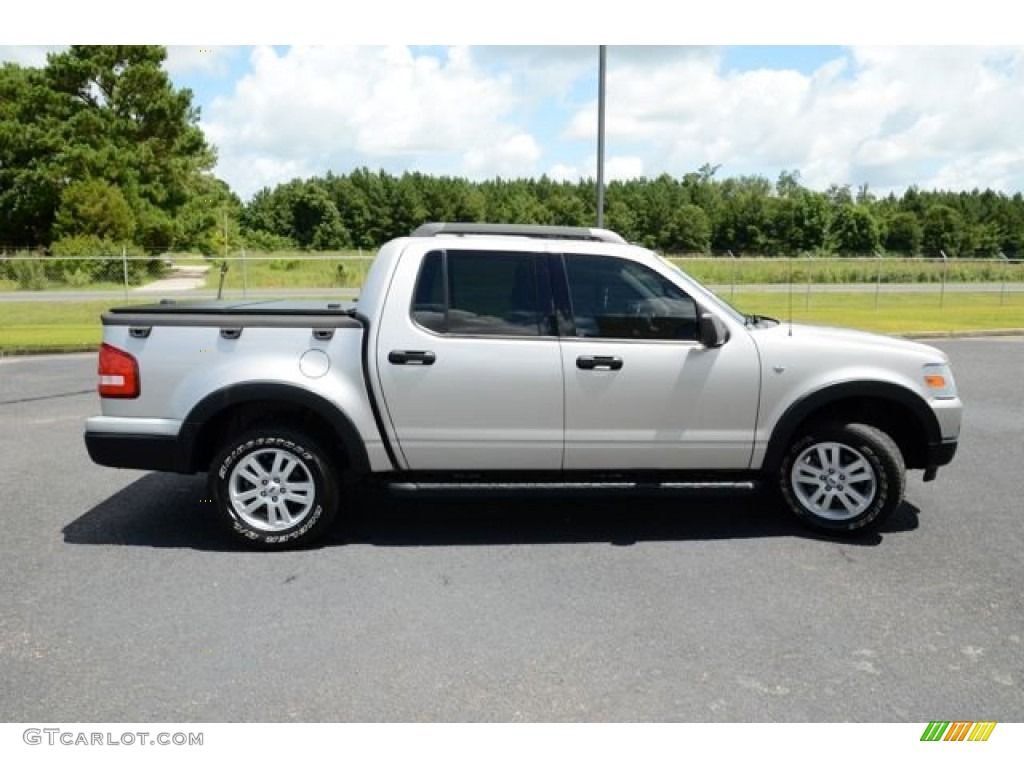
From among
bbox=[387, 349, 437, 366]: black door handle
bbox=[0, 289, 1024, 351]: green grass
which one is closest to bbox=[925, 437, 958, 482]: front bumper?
bbox=[387, 349, 437, 366]: black door handle

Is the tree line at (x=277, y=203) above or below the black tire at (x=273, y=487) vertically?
above

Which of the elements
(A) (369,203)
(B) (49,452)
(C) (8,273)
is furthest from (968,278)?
(A) (369,203)

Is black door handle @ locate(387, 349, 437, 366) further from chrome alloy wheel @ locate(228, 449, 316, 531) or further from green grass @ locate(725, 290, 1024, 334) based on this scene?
green grass @ locate(725, 290, 1024, 334)

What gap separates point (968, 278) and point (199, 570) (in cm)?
5075

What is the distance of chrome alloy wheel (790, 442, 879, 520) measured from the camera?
4996 millimetres

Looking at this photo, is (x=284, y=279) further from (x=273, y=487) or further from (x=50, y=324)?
(x=273, y=487)

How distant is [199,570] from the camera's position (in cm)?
453

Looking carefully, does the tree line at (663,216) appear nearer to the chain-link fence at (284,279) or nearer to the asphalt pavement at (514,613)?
the chain-link fence at (284,279)

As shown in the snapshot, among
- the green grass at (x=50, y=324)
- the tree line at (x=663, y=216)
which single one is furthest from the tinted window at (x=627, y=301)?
the tree line at (x=663, y=216)

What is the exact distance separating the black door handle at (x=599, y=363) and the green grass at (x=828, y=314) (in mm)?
11130

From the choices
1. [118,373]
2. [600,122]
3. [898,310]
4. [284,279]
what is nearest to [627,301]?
[118,373]

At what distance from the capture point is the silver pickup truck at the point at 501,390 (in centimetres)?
472

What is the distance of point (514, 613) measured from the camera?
3982mm

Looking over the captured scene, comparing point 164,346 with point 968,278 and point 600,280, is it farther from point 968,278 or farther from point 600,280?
point 968,278
